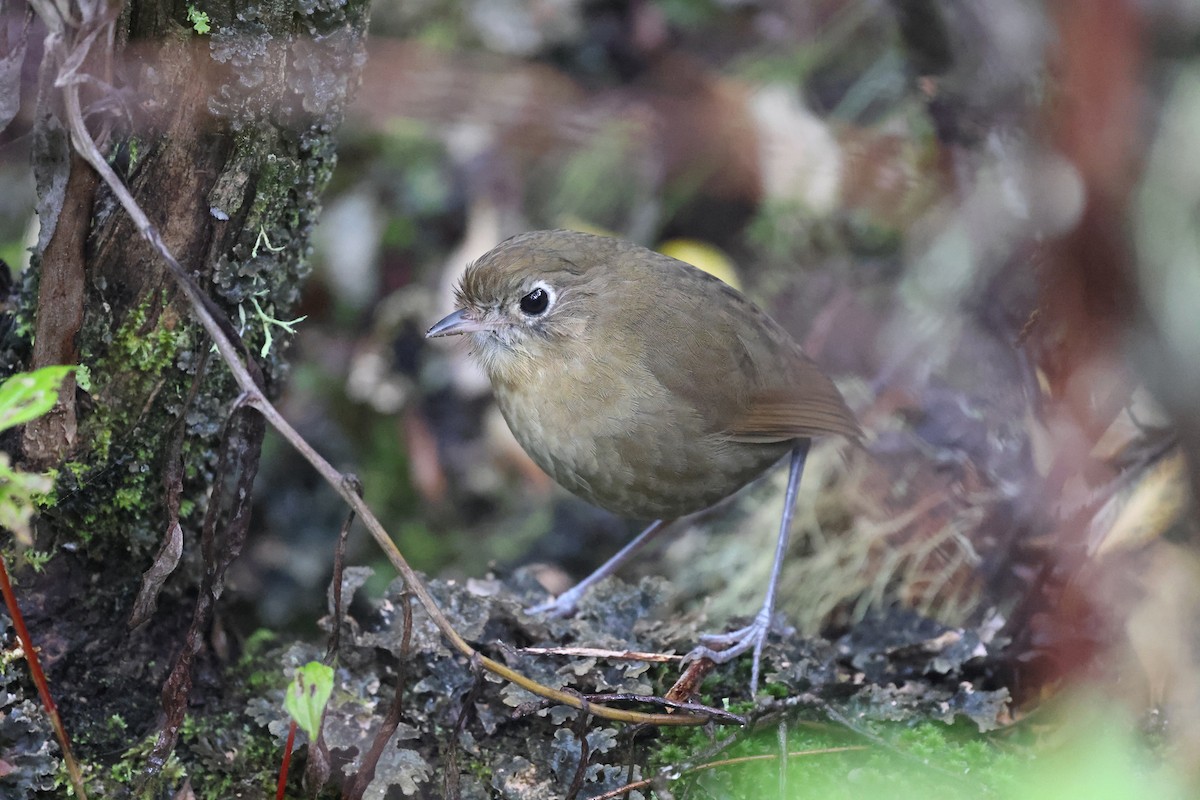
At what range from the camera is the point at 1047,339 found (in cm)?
269

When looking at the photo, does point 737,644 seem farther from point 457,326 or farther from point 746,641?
point 457,326

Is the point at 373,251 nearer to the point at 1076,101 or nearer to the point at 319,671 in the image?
the point at 319,671

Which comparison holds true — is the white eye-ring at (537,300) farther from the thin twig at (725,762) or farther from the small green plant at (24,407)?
the small green plant at (24,407)

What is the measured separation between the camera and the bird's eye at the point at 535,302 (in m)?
3.00

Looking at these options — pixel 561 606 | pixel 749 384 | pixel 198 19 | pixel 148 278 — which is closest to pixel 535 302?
pixel 749 384

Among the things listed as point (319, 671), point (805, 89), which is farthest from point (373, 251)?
point (319, 671)

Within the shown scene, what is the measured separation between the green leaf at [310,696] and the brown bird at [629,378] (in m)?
Result: 1.17

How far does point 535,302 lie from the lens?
9.87ft

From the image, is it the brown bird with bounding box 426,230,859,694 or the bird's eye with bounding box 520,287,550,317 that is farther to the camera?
the bird's eye with bounding box 520,287,550,317

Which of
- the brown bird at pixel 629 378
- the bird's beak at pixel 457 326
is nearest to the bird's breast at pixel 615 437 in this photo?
the brown bird at pixel 629 378

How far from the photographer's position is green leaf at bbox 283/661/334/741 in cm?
179

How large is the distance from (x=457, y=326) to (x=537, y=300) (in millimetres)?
239

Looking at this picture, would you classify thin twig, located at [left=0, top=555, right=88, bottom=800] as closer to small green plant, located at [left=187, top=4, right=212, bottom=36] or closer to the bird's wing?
small green plant, located at [left=187, top=4, right=212, bottom=36]

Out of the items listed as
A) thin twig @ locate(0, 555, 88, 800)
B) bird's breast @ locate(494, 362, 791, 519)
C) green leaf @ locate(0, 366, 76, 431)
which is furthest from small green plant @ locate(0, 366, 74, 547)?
bird's breast @ locate(494, 362, 791, 519)
